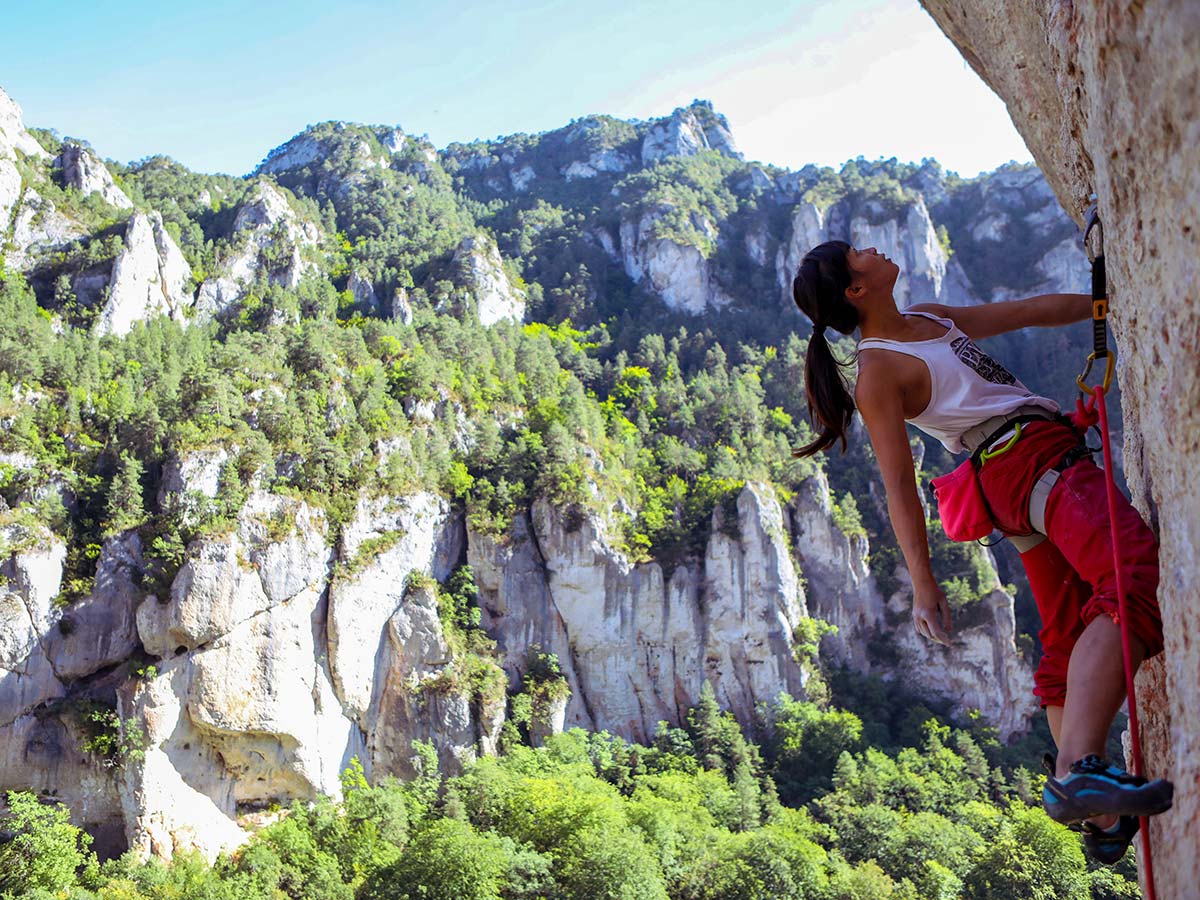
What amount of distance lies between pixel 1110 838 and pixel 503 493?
3836 centimetres

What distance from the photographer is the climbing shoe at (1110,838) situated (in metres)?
2.14

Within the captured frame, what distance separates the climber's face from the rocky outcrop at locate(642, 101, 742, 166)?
332 ft

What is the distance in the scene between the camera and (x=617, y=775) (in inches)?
1371

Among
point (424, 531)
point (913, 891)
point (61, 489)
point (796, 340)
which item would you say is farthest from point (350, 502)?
point (796, 340)

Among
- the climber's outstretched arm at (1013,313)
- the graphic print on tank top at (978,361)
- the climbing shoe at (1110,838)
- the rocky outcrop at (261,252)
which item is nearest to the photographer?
the climbing shoe at (1110,838)

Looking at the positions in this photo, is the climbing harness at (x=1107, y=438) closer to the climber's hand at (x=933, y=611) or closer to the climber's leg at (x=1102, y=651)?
the climber's leg at (x=1102, y=651)

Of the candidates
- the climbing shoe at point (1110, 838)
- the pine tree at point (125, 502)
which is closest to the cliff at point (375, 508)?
the pine tree at point (125, 502)

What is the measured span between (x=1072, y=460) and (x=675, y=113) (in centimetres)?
11260

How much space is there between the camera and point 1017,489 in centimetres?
279

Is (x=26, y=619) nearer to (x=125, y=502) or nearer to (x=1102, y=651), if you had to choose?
(x=125, y=502)

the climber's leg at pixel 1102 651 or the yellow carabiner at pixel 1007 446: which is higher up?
the yellow carabiner at pixel 1007 446

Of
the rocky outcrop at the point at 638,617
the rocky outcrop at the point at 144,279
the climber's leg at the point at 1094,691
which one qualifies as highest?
the rocky outcrop at the point at 144,279

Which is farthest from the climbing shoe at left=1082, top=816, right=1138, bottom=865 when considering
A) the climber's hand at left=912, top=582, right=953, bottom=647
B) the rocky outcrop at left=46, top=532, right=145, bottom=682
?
the rocky outcrop at left=46, top=532, right=145, bottom=682

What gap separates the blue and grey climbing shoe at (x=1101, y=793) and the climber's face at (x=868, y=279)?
1.74 metres
